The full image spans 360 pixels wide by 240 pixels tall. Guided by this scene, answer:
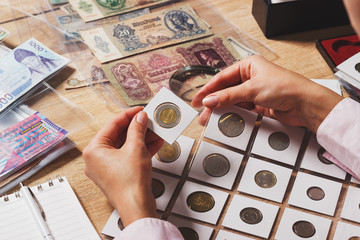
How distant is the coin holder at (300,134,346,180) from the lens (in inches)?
37.5

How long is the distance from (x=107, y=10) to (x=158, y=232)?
0.84 m

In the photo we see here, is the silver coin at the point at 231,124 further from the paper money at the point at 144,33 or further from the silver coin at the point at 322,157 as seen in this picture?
the paper money at the point at 144,33

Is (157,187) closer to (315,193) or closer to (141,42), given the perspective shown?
(315,193)

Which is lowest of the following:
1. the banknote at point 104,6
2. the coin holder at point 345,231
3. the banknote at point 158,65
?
the coin holder at point 345,231

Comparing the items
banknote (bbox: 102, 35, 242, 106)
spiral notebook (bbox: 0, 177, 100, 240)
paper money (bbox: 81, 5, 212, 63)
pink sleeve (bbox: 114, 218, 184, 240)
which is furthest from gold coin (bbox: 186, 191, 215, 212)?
paper money (bbox: 81, 5, 212, 63)

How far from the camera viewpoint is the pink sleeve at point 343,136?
0.93 meters

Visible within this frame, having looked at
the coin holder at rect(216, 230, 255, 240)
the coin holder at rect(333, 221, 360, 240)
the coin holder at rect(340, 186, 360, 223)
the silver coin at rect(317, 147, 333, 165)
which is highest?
the silver coin at rect(317, 147, 333, 165)

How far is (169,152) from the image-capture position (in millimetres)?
972

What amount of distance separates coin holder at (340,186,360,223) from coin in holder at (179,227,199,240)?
0.31 metres

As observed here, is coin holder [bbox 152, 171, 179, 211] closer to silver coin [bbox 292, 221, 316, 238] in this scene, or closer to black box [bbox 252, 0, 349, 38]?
silver coin [bbox 292, 221, 316, 238]

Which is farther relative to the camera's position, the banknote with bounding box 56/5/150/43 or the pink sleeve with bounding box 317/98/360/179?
the banknote with bounding box 56/5/150/43

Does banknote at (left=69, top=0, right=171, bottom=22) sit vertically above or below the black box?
above

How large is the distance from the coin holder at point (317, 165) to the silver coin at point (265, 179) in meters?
0.07

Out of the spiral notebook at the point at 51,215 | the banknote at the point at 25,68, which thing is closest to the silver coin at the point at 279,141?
the spiral notebook at the point at 51,215
